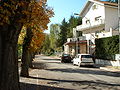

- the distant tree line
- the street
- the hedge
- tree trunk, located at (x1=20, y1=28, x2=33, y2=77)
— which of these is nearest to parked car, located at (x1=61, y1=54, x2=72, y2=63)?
the hedge

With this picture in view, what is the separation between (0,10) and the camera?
8.08 metres

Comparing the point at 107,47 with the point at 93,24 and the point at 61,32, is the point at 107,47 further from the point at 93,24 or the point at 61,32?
the point at 61,32

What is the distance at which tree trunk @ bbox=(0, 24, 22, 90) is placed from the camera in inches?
336

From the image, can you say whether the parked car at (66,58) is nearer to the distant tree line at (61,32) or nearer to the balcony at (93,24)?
the balcony at (93,24)

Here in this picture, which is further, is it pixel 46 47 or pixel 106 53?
pixel 46 47

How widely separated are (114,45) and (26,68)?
17.4 meters

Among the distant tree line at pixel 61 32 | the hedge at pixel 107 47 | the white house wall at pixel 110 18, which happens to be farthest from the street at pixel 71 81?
the distant tree line at pixel 61 32

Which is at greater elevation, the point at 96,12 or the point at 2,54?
the point at 96,12

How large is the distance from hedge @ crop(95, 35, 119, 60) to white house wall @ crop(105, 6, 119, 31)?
7.44 meters

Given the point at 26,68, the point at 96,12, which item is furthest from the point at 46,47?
the point at 26,68

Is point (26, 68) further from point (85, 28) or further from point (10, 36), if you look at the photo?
point (85, 28)

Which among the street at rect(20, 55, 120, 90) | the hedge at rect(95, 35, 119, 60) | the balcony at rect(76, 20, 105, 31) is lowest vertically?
the street at rect(20, 55, 120, 90)

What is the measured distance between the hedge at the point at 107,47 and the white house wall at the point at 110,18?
24.4 feet

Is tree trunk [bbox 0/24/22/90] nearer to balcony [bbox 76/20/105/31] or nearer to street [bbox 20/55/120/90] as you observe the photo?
street [bbox 20/55/120/90]
